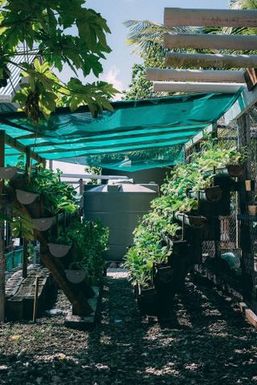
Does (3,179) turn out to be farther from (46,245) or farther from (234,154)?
(234,154)

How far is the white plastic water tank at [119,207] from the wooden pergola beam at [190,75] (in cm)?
999

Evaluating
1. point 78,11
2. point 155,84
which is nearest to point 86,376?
point 78,11

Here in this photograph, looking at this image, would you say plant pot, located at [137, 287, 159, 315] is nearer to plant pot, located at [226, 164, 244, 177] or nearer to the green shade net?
plant pot, located at [226, 164, 244, 177]

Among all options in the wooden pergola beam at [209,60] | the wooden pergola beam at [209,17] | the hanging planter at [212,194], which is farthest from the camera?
the hanging planter at [212,194]

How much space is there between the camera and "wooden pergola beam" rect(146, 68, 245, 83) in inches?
209

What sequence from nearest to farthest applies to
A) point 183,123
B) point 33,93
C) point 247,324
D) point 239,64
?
point 33,93
point 239,64
point 247,324
point 183,123

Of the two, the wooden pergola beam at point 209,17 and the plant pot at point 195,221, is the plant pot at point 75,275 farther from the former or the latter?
the wooden pergola beam at point 209,17

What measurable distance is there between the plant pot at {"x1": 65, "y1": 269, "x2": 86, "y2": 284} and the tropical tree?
10.5ft

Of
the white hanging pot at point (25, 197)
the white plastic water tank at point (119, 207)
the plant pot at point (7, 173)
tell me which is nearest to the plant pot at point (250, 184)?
the white hanging pot at point (25, 197)

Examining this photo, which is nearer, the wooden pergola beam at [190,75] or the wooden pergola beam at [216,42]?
the wooden pergola beam at [216,42]

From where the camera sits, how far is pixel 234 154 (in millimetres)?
6211

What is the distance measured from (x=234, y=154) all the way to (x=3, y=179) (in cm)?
277

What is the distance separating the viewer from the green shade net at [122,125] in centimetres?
630

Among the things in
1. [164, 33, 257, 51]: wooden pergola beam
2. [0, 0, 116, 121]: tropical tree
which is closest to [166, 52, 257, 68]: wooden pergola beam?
[164, 33, 257, 51]: wooden pergola beam
